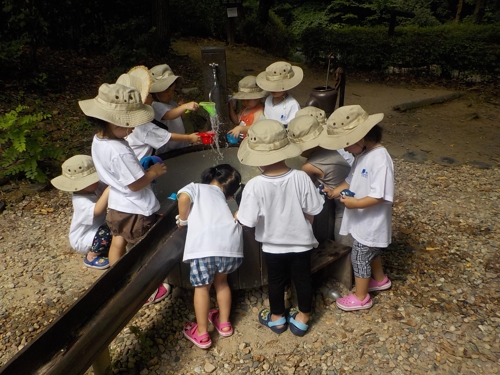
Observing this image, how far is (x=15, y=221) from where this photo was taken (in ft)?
14.2

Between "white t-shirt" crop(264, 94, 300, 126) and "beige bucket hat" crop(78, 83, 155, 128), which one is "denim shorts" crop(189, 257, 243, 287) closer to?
"beige bucket hat" crop(78, 83, 155, 128)

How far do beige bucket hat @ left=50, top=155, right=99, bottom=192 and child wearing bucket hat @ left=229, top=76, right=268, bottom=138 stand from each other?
140 centimetres

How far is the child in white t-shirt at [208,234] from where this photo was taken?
2.57 meters

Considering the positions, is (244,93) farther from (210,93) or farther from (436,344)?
(436,344)

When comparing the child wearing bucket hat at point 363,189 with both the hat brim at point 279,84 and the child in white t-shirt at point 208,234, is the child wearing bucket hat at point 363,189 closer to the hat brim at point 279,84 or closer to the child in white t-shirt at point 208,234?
the child in white t-shirt at point 208,234

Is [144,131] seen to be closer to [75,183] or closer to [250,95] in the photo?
[75,183]

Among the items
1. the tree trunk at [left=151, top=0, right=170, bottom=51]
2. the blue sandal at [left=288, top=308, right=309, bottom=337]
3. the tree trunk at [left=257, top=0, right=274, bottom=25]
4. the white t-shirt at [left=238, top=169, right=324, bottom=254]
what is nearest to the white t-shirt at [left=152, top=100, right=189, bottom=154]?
the white t-shirt at [left=238, top=169, right=324, bottom=254]

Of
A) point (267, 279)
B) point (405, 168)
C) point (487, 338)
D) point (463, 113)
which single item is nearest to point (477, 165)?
point (405, 168)

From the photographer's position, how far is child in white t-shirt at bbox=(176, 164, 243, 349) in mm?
2566

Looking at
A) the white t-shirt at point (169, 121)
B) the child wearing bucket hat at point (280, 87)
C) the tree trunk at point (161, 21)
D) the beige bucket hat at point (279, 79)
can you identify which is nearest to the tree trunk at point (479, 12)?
the tree trunk at point (161, 21)

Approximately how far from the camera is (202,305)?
2.70m

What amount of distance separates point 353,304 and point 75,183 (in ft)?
7.46

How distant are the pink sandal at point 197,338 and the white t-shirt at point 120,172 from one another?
83cm

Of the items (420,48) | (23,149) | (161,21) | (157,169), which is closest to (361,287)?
(157,169)
